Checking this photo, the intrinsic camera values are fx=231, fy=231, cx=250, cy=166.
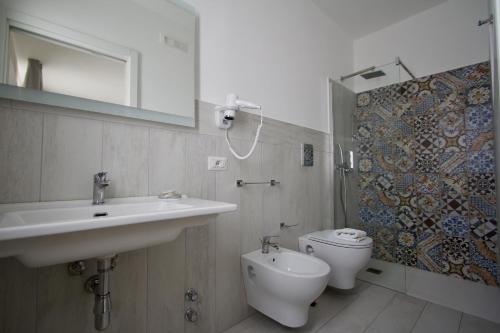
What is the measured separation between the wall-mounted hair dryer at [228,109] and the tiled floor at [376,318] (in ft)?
4.10

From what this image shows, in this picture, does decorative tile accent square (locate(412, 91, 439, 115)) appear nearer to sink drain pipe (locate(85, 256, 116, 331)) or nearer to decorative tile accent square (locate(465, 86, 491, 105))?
decorative tile accent square (locate(465, 86, 491, 105))

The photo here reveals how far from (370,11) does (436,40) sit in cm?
67

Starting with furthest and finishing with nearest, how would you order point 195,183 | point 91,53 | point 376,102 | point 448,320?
point 376,102 < point 448,320 < point 195,183 < point 91,53

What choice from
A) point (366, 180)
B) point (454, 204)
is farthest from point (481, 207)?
point (366, 180)

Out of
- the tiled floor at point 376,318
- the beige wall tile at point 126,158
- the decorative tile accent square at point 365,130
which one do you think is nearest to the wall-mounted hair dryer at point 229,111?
the beige wall tile at point 126,158

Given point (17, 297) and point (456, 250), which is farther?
point (456, 250)

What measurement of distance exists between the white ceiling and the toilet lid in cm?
211

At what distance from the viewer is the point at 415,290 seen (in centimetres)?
191

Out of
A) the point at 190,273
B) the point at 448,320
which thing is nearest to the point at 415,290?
the point at 448,320

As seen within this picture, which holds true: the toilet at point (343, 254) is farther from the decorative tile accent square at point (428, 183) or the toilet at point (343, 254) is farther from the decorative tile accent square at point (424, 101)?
the decorative tile accent square at point (424, 101)

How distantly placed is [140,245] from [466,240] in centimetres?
245

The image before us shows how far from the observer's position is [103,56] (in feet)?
3.27

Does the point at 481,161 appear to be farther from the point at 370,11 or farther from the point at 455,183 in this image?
the point at 370,11

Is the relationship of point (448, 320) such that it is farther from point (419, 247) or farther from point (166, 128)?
point (166, 128)
